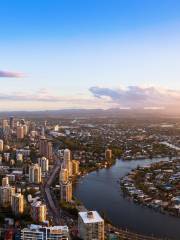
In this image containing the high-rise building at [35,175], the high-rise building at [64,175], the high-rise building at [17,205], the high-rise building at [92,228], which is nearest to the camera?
the high-rise building at [92,228]

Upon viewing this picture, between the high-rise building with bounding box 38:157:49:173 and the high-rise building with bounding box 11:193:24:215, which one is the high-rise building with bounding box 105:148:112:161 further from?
the high-rise building with bounding box 11:193:24:215

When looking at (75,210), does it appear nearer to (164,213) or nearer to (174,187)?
(164,213)

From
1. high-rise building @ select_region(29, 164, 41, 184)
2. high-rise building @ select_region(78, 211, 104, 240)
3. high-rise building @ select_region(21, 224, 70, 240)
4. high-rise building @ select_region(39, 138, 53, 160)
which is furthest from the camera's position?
high-rise building @ select_region(39, 138, 53, 160)

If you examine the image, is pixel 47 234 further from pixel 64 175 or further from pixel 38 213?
pixel 64 175

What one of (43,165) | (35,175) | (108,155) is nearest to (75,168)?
(43,165)

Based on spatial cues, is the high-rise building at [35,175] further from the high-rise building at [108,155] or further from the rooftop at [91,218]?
the rooftop at [91,218]

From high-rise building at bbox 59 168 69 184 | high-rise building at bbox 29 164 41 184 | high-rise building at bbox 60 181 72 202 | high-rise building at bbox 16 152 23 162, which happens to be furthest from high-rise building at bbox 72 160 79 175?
high-rise building at bbox 60 181 72 202

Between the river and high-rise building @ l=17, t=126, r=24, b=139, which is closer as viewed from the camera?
the river

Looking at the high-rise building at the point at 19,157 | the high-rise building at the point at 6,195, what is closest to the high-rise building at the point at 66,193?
the high-rise building at the point at 6,195

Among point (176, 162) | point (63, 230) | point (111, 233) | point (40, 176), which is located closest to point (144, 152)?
point (176, 162)
